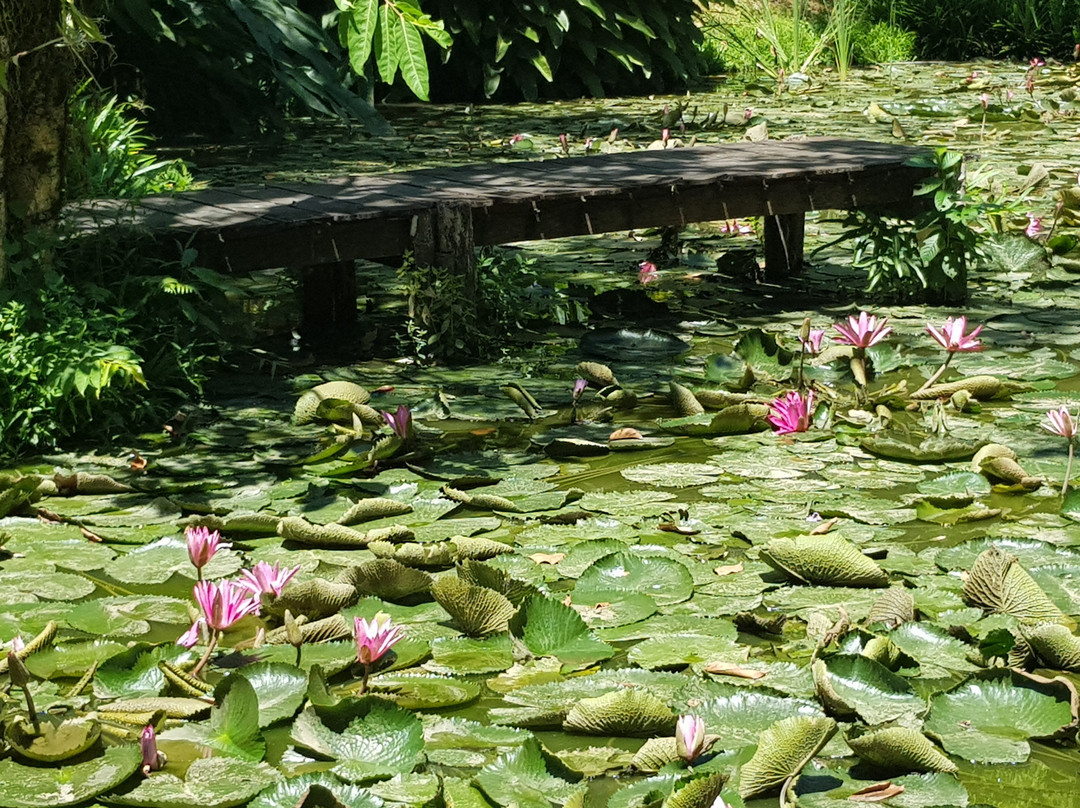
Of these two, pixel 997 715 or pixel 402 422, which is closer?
pixel 997 715

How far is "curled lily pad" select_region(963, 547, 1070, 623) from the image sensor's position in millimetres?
2561

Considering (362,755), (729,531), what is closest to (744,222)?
(729,531)

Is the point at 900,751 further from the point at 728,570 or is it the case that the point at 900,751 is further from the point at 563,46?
the point at 563,46

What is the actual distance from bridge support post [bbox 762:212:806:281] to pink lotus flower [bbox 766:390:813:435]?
2.30m

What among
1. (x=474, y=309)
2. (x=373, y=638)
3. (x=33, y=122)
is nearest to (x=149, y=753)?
(x=373, y=638)

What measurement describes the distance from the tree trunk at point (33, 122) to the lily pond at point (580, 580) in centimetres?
76

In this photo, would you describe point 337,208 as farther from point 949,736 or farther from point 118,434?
point 949,736

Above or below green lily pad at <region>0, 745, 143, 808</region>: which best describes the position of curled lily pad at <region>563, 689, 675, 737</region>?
A: below

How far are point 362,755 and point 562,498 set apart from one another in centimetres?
135

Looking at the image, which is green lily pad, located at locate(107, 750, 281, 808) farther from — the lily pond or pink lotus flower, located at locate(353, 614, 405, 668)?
pink lotus flower, located at locate(353, 614, 405, 668)

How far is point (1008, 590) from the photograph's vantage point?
8.52 ft

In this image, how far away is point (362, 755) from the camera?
2.14 m

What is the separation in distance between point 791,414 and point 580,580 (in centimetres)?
124

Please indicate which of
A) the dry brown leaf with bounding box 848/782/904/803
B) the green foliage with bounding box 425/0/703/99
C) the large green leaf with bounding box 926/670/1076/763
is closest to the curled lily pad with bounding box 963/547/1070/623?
the large green leaf with bounding box 926/670/1076/763
